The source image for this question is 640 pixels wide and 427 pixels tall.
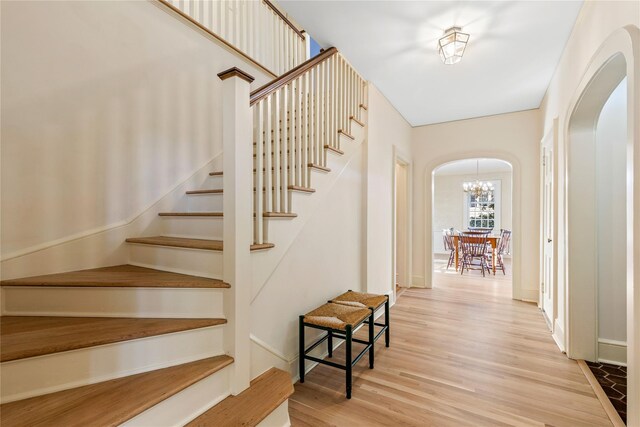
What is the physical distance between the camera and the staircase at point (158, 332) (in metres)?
1.13

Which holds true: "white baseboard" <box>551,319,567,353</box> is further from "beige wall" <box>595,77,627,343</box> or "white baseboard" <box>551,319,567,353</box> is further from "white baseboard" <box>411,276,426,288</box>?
"white baseboard" <box>411,276,426,288</box>

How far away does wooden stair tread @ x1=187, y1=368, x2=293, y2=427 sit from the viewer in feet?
4.38

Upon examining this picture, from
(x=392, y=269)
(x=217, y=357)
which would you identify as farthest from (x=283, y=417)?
(x=392, y=269)

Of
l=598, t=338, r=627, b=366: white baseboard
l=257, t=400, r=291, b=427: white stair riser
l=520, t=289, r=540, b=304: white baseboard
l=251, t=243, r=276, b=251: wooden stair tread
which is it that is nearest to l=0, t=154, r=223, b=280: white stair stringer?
l=251, t=243, r=276, b=251: wooden stair tread

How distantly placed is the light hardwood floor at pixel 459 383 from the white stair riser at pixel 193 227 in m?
1.29

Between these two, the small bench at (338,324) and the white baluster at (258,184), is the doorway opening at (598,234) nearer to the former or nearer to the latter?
the small bench at (338,324)

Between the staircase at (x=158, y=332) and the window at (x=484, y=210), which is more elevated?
the window at (x=484, y=210)

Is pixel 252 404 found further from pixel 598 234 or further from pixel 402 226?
pixel 402 226

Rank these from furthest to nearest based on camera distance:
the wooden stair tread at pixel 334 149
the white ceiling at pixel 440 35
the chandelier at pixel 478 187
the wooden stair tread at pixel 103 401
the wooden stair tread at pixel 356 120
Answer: the chandelier at pixel 478 187 < the wooden stair tread at pixel 356 120 < the wooden stair tread at pixel 334 149 < the white ceiling at pixel 440 35 < the wooden stair tread at pixel 103 401

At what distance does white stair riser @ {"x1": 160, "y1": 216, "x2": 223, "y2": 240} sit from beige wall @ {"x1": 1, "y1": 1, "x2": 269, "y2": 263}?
0.82ft

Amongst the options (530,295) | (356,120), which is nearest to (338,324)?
(356,120)

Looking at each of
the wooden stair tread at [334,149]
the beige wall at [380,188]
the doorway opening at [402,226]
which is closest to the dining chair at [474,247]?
the doorway opening at [402,226]

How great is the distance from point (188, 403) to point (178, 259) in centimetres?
84

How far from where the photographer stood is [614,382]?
2141mm
